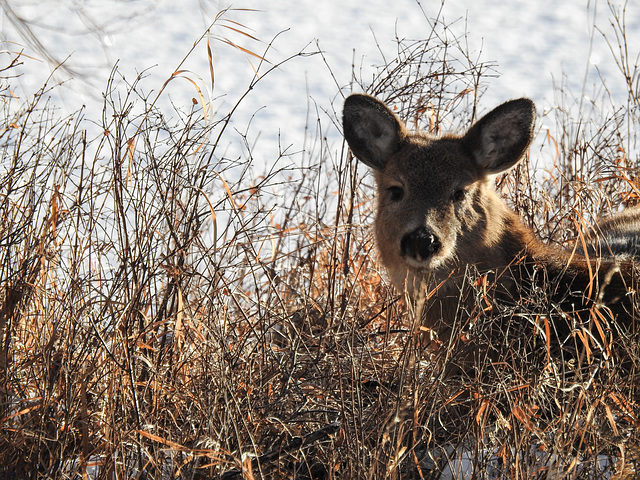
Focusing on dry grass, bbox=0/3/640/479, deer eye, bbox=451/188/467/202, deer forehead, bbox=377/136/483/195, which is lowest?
dry grass, bbox=0/3/640/479

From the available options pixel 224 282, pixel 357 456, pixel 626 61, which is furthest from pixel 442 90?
pixel 357 456

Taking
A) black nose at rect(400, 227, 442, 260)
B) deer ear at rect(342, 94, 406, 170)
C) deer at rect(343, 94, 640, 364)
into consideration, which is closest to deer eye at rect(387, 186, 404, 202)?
deer at rect(343, 94, 640, 364)

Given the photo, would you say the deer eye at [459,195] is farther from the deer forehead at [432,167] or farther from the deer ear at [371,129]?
the deer ear at [371,129]

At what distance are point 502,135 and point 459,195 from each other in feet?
1.66

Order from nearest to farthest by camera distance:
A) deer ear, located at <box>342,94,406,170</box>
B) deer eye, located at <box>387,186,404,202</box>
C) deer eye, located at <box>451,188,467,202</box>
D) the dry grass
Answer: the dry grass
deer eye, located at <box>451,188,467,202</box>
deer eye, located at <box>387,186,404,202</box>
deer ear, located at <box>342,94,406,170</box>

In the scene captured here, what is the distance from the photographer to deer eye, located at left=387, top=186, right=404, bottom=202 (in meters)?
4.80

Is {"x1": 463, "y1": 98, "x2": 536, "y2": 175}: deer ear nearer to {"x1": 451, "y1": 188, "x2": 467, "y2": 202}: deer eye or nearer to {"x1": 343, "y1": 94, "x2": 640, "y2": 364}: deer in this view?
{"x1": 343, "y1": 94, "x2": 640, "y2": 364}: deer

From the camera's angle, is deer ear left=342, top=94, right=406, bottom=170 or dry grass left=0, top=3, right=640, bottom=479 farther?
deer ear left=342, top=94, right=406, bottom=170

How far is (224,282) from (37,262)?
0.98 m

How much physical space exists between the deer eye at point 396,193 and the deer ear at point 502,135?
20.4 inches

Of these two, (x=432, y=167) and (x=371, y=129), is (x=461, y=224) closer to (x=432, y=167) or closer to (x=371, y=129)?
(x=432, y=167)

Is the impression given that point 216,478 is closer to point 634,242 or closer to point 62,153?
point 62,153

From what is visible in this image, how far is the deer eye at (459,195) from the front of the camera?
184 inches

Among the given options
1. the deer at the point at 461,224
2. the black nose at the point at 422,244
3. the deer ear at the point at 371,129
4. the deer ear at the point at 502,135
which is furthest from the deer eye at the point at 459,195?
the deer ear at the point at 371,129
